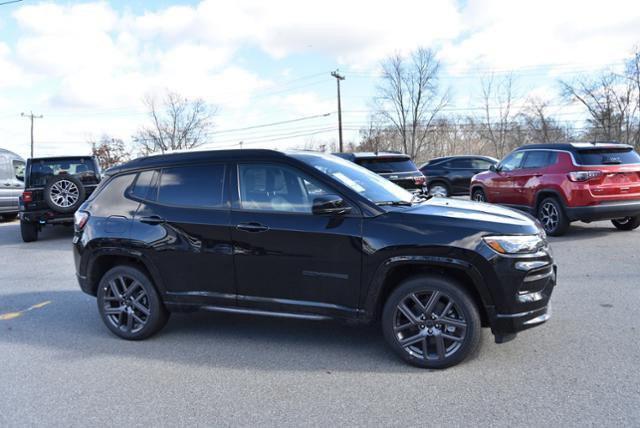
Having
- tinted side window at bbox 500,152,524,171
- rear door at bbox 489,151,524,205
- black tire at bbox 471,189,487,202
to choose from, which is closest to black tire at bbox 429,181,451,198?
black tire at bbox 471,189,487,202

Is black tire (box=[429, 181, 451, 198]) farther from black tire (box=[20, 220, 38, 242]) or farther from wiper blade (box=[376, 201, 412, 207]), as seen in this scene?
wiper blade (box=[376, 201, 412, 207])

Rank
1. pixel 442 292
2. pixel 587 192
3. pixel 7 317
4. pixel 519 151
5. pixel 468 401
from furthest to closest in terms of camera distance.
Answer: pixel 519 151
pixel 587 192
pixel 7 317
pixel 442 292
pixel 468 401

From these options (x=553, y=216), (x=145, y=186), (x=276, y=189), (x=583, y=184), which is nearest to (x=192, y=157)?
(x=145, y=186)

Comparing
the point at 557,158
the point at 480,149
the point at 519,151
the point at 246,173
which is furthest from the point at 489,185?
the point at 480,149

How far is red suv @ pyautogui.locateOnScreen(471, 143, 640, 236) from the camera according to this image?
909 centimetres

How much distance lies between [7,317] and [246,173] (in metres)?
3.48

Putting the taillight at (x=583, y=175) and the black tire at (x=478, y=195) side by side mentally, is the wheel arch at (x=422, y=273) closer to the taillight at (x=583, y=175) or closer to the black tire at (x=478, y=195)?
the taillight at (x=583, y=175)

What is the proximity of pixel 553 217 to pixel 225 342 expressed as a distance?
746cm

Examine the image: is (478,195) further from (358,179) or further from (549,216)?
(358,179)

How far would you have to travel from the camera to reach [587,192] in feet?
29.8

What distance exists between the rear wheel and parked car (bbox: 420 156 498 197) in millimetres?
8293

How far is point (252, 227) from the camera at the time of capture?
435 cm

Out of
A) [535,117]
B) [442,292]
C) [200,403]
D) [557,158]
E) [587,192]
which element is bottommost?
[200,403]

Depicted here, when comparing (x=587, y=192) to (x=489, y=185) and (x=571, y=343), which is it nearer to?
(x=489, y=185)
